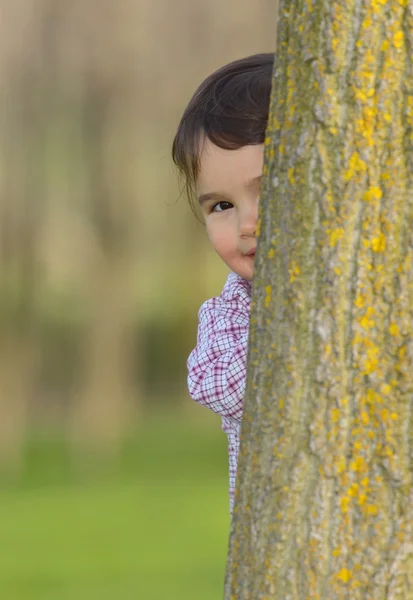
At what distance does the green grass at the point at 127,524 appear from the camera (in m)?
12.4

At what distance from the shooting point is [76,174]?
49.9 ft

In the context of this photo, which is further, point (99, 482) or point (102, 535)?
point (99, 482)

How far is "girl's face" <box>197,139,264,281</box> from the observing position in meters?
2.96

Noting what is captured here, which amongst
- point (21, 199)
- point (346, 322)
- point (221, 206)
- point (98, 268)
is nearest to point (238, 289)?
point (221, 206)

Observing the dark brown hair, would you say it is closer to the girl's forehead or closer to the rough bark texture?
the girl's forehead

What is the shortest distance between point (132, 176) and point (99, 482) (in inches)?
192

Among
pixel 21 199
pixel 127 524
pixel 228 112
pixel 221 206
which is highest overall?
pixel 21 199

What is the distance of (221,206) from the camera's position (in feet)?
10.1

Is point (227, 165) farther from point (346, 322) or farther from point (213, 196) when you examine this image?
point (346, 322)

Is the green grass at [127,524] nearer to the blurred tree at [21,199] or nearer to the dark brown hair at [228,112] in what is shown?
the blurred tree at [21,199]

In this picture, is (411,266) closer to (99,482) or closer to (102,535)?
(102,535)

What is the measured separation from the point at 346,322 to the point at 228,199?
1065 mm

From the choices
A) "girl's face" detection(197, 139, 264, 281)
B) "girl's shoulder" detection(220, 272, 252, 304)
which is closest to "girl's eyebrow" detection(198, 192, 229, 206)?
"girl's face" detection(197, 139, 264, 281)

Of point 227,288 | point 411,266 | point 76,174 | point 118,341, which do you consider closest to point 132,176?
point 76,174
